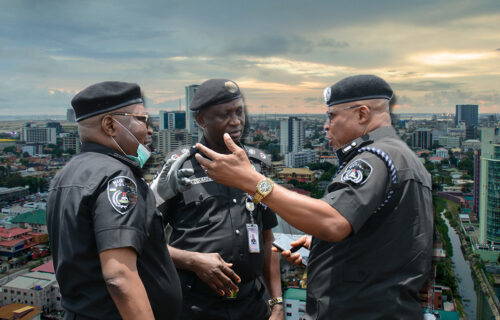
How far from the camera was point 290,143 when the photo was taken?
54.1 metres

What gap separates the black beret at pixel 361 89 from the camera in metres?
1.44

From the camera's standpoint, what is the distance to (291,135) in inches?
2153

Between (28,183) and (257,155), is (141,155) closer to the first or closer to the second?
(257,155)

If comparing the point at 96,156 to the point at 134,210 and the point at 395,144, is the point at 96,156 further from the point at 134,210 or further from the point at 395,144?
the point at 395,144

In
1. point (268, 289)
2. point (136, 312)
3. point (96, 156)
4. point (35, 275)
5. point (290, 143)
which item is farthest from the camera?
point (290, 143)

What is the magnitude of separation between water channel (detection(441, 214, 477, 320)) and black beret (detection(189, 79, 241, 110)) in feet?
56.3

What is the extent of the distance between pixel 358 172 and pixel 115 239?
695mm

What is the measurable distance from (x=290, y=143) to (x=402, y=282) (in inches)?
2087

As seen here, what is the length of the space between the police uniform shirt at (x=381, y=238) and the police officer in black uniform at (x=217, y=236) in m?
0.48

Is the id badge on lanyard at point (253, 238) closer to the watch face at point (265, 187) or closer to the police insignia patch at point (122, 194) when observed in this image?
the watch face at point (265, 187)

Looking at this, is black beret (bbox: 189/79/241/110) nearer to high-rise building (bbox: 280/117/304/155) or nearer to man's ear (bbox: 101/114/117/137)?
man's ear (bbox: 101/114/117/137)

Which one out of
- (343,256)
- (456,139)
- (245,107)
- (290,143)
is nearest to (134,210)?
(343,256)

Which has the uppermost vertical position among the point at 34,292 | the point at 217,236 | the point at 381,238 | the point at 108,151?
the point at 108,151

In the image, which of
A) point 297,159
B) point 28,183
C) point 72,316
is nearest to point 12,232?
point 28,183
